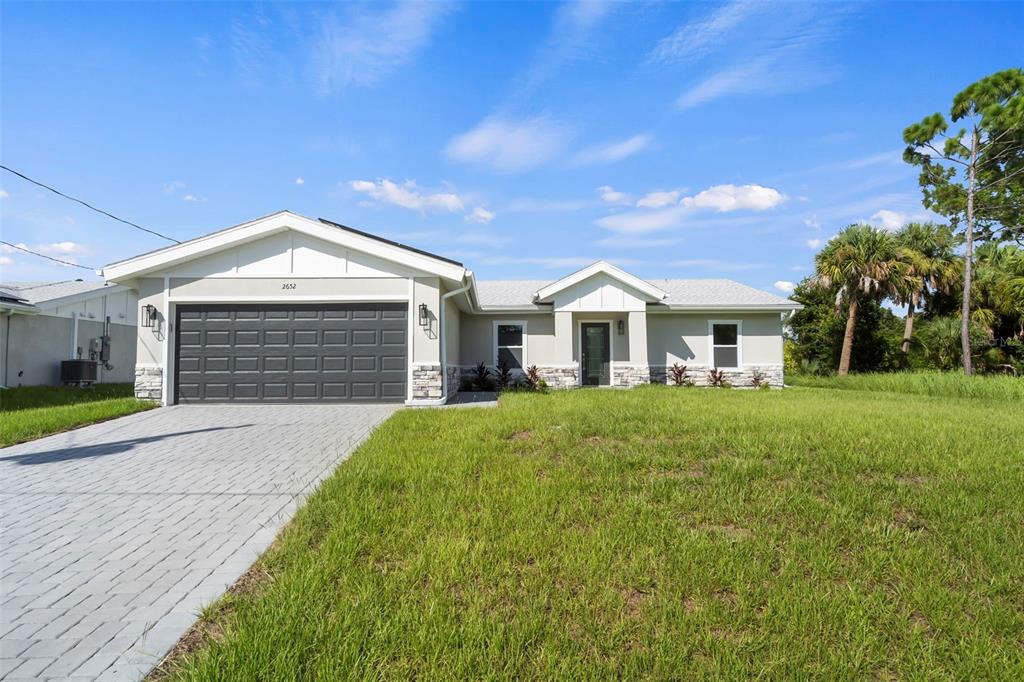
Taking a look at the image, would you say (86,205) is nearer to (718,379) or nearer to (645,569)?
(645,569)

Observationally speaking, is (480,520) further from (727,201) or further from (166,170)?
(727,201)

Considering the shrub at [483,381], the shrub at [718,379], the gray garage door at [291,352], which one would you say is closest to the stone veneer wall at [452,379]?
the shrub at [483,381]

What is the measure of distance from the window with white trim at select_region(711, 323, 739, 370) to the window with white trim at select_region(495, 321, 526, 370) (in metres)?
6.64

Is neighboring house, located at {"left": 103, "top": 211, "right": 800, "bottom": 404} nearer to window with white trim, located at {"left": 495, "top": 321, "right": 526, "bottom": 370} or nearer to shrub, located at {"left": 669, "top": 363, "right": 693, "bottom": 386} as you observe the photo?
window with white trim, located at {"left": 495, "top": 321, "right": 526, "bottom": 370}

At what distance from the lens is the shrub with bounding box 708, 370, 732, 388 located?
1625cm

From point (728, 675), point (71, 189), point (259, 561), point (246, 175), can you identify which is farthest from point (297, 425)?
point (71, 189)

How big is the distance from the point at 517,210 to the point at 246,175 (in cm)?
813

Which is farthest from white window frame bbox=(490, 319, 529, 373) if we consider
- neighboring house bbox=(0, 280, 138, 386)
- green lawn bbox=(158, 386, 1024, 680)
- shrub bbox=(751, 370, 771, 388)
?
neighboring house bbox=(0, 280, 138, 386)

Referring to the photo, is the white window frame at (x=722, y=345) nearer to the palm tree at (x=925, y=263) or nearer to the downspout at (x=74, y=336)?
the palm tree at (x=925, y=263)

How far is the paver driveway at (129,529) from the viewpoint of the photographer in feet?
8.50

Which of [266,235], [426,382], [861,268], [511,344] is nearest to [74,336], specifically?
[266,235]

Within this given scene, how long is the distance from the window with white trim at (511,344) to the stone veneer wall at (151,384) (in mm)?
9391

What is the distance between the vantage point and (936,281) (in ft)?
65.4

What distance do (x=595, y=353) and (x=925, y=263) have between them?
1407 cm
